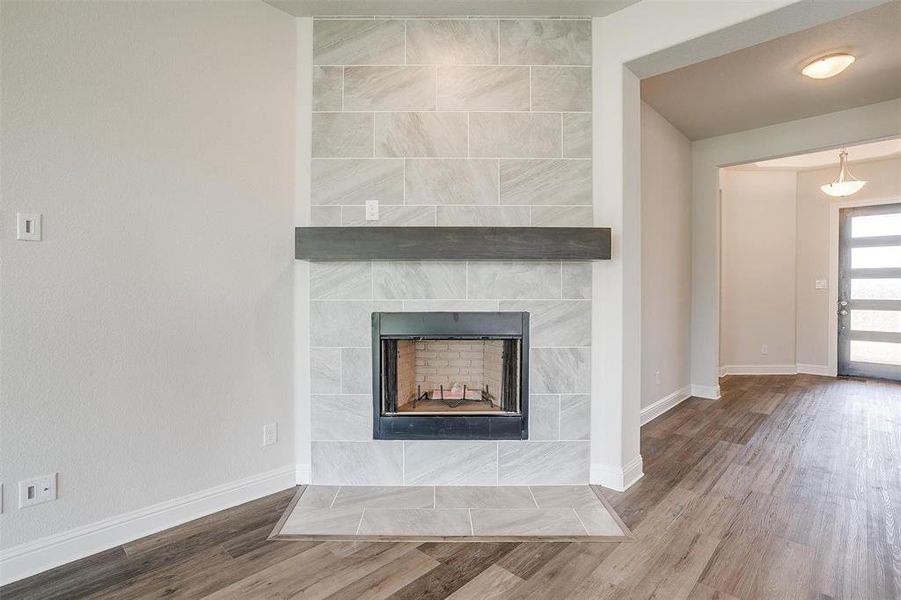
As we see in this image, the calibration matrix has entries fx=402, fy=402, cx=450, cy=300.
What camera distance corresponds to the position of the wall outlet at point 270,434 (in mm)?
2232

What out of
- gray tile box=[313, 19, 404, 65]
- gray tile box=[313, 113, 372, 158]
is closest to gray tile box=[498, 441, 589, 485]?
gray tile box=[313, 113, 372, 158]

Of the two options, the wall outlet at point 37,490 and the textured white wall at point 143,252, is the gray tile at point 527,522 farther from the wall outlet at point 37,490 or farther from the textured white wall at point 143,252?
the wall outlet at point 37,490

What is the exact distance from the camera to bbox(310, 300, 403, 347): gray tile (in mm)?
2293

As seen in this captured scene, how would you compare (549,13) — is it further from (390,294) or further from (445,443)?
(445,443)

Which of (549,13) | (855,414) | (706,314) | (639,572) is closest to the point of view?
(639,572)

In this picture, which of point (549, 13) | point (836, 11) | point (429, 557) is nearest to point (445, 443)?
point (429, 557)

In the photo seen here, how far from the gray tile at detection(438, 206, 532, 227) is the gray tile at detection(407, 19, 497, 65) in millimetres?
828

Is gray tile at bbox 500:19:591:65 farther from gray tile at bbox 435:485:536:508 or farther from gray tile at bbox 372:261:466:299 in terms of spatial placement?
gray tile at bbox 435:485:536:508

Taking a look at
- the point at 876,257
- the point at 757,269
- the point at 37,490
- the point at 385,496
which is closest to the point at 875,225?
the point at 876,257

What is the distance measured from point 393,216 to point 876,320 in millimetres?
6074

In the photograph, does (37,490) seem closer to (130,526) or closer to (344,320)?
(130,526)

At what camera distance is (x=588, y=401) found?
234 centimetres

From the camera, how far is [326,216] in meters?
2.29

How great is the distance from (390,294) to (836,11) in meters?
2.45
